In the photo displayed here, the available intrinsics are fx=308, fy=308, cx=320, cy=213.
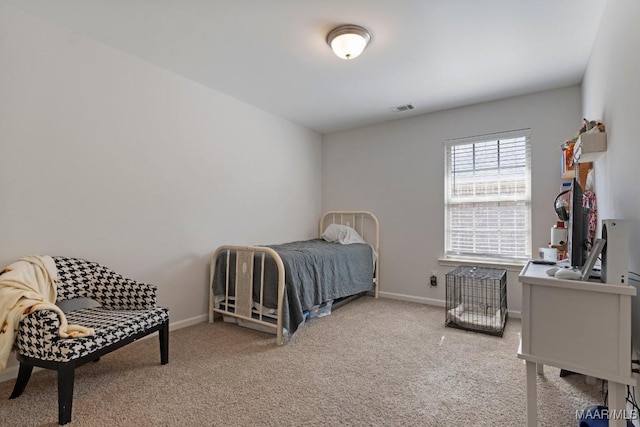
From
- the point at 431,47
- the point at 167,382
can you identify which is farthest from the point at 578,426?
the point at 431,47

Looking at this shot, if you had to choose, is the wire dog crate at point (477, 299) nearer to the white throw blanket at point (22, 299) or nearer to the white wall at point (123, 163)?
the white wall at point (123, 163)

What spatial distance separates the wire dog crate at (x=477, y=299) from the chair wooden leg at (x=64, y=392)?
2866 millimetres

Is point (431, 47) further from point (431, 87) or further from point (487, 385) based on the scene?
point (487, 385)

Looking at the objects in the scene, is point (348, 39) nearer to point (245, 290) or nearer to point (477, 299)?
point (245, 290)

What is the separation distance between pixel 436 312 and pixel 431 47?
2.62 metres

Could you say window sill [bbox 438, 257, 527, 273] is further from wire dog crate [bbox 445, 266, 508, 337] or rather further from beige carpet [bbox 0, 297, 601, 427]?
beige carpet [bbox 0, 297, 601, 427]

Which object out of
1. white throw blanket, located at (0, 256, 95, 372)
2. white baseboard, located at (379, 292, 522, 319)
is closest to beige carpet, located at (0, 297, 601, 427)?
white throw blanket, located at (0, 256, 95, 372)

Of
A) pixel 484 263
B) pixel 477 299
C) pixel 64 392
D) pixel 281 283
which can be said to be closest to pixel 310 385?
pixel 281 283

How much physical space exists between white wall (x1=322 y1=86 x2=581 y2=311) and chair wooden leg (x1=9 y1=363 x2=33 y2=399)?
11.2 feet

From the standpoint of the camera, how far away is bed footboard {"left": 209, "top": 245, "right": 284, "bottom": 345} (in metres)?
2.59

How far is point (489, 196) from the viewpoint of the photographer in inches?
135

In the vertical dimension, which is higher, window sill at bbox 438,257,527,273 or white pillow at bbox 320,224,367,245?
white pillow at bbox 320,224,367,245

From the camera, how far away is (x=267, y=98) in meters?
3.38

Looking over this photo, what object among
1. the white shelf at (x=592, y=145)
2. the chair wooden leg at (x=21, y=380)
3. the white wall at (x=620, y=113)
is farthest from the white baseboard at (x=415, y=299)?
the chair wooden leg at (x=21, y=380)
